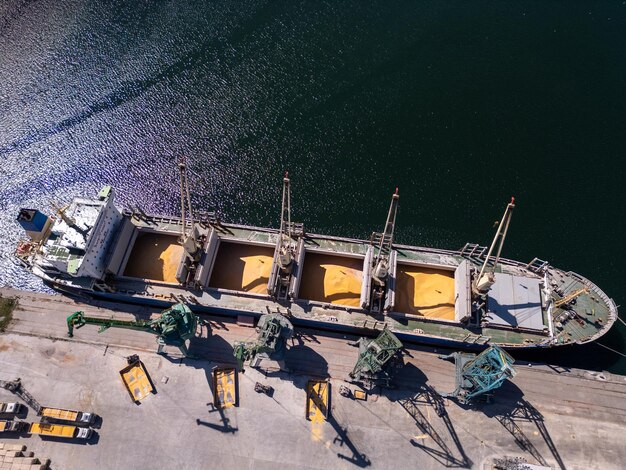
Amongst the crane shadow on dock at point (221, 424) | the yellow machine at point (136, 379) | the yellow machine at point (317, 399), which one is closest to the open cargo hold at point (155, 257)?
the yellow machine at point (136, 379)

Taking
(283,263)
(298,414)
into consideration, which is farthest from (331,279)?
(298,414)

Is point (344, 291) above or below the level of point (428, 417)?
above

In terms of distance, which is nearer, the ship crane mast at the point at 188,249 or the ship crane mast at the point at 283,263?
the ship crane mast at the point at 188,249

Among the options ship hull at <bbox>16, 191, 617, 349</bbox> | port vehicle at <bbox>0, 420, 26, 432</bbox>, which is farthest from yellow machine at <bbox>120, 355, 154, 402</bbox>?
port vehicle at <bbox>0, 420, 26, 432</bbox>

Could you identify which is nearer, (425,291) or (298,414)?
(298,414)

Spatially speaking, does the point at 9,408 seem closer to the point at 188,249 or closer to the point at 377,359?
the point at 188,249

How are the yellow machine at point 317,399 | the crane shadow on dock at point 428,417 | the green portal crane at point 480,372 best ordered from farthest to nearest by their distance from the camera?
the yellow machine at point 317,399, the crane shadow on dock at point 428,417, the green portal crane at point 480,372

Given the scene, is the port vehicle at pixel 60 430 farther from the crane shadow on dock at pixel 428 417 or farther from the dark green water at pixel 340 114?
the crane shadow on dock at pixel 428 417

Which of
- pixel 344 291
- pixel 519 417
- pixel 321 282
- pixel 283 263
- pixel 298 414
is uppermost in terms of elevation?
pixel 283 263
